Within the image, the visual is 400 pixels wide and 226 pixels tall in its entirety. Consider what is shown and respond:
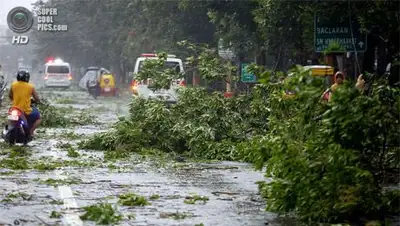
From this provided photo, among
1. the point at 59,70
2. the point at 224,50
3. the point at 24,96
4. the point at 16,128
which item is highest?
the point at 224,50

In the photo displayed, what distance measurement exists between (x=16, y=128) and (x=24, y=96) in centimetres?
74

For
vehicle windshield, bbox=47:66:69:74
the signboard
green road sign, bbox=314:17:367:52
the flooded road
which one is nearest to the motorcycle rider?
the flooded road

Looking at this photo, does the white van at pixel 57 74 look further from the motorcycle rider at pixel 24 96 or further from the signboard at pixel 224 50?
the motorcycle rider at pixel 24 96

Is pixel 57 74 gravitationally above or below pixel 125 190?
below

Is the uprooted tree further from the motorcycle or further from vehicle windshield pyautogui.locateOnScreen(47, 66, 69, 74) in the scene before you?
vehicle windshield pyautogui.locateOnScreen(47, 66, 69, 74)

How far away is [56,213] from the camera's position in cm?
973

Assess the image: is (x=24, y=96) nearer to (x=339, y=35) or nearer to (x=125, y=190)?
(x=125, y=190)

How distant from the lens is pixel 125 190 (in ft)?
39.1

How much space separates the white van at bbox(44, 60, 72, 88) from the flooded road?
181 feet

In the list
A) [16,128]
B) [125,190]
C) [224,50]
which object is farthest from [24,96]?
[224,50]

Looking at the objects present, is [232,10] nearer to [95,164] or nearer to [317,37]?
[317,37]

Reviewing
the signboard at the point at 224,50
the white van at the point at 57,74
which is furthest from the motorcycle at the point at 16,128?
the white van at the point at 57,74

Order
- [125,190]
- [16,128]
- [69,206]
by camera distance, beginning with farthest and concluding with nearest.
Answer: [16,128] < [125,190] < [69,206]

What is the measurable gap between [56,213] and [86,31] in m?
69.6
